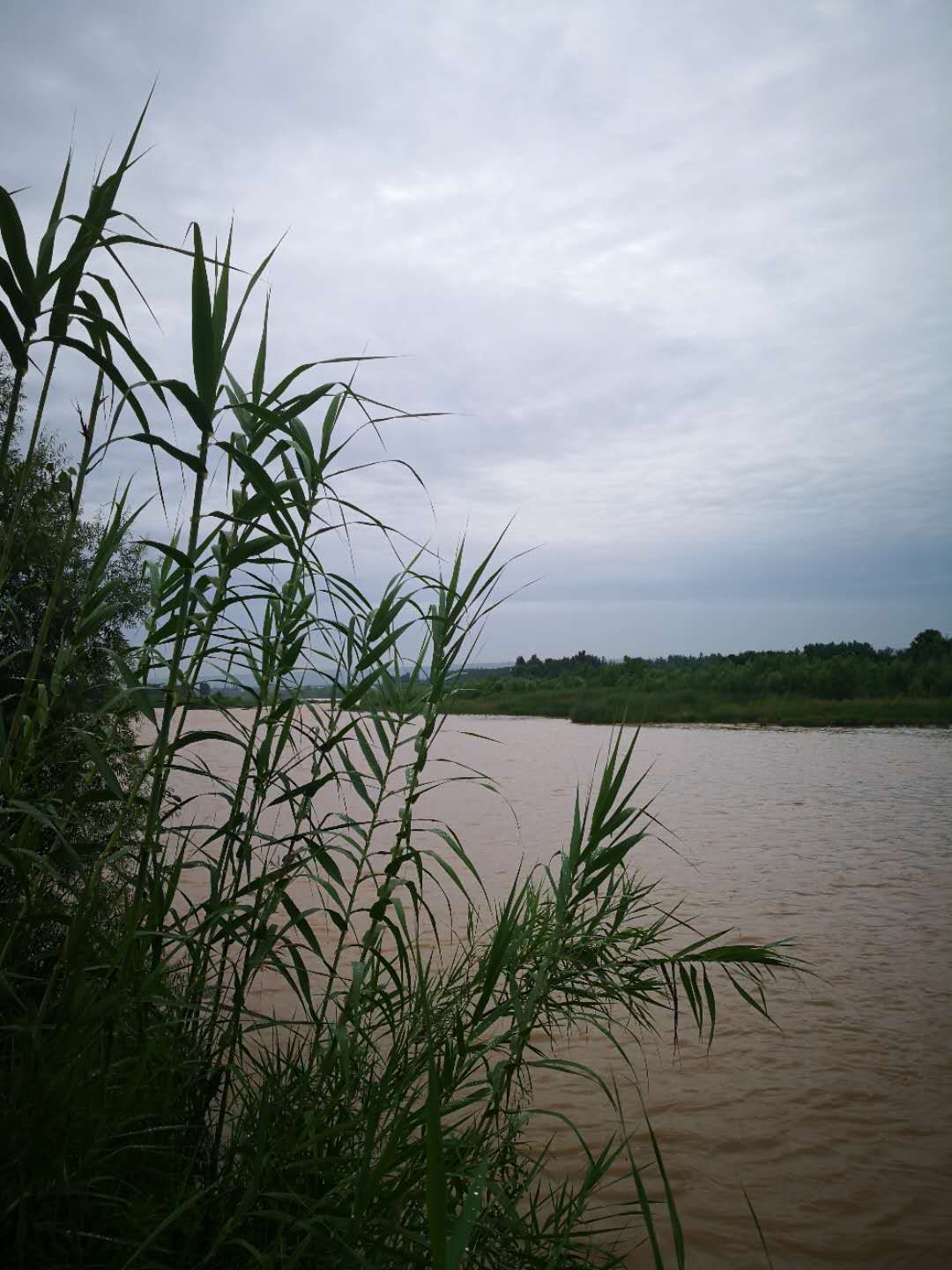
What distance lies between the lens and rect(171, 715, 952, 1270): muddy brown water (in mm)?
2777

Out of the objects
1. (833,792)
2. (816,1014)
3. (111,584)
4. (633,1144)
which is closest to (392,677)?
(111,584)

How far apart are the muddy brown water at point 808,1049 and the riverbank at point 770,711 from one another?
12195mm

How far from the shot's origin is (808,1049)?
13.2 feet

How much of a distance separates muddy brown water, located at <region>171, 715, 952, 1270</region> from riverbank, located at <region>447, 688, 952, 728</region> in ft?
40.0

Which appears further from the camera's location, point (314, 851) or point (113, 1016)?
point (314, 851)

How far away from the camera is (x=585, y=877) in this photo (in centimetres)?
215

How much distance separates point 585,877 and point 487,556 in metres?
0.86

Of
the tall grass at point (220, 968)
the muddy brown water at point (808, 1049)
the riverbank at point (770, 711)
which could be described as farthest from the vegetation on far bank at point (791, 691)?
the tall grass at point (220, 968)

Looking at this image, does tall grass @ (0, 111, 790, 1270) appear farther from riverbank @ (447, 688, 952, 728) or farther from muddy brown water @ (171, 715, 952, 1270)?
riverbank @ (447, 688, 952, 728)

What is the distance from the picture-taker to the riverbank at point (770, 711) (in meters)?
24.8

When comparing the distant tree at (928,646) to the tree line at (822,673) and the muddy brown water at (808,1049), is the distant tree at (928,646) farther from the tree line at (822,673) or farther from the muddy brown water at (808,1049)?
the muddy brown water at (808,1049)

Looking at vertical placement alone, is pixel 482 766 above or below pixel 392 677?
below

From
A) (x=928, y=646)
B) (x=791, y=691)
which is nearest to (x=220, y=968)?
(x=791, y=691)

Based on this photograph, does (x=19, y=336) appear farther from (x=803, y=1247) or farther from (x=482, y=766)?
(x=482, y=766)
